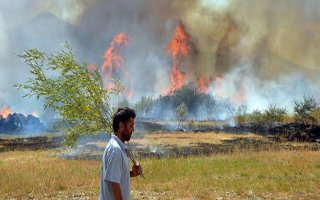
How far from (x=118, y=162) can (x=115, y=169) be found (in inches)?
4.0

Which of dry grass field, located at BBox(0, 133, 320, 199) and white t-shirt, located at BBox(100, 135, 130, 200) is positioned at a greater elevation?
white t-shirt, located at BBox(100, 135, 130, 200)

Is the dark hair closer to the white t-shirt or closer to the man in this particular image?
the man

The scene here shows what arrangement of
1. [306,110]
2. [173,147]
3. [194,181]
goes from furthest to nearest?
[306,110] < [173,147] < [194,181]

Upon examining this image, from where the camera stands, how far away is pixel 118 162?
Answer: 4.78m

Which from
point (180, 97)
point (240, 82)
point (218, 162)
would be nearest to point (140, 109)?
point (180, 97)

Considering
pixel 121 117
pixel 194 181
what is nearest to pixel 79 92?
pixel 121 117

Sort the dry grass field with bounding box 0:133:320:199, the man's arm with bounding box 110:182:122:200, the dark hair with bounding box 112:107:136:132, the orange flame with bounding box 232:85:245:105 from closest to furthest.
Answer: the man's arm with bounding box 110:182:122:200 → the dark hair with bounding box 112:107:136:132 → the dry grass field with bounding box 0:133:320:199 → the orange flame with bounding box 232:85:245:105

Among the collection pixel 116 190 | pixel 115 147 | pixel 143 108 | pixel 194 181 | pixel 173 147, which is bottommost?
pixel 194 181

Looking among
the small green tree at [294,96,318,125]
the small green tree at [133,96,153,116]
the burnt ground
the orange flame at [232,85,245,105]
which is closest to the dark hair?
the burnt ground

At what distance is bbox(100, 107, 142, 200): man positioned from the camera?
4.76 meters

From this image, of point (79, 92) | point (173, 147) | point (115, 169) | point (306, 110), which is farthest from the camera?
point (306, 110)

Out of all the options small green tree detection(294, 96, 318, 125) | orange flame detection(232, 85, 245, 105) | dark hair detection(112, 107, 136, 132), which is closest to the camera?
dark hair detection(112, 107, 136, 132)

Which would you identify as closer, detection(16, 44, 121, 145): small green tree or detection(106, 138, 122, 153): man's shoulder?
detection(106, 138, 122, 153): man's shoulder

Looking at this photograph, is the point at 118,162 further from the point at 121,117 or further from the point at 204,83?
the point at 204,83
